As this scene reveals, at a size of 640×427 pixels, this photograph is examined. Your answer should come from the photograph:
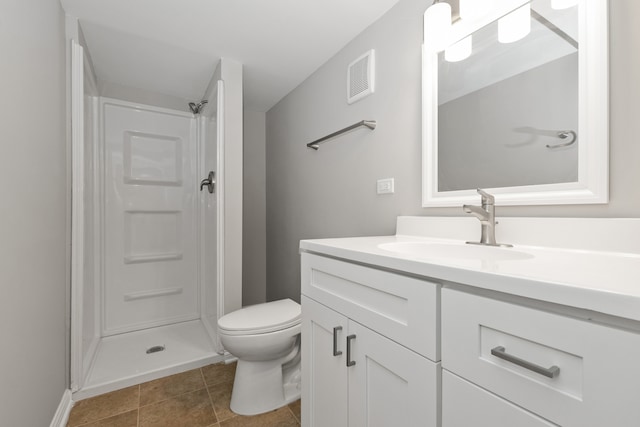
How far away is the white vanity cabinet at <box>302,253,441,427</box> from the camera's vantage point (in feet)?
2.01

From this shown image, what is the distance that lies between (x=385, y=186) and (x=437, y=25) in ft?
2.33

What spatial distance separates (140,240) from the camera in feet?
7.86

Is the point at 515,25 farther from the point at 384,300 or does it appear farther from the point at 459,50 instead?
the point at 384,300

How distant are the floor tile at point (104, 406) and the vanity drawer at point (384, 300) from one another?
4.23ft

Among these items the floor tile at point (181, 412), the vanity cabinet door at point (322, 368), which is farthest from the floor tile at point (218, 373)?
the vanity cabinet door at point (322, 368)

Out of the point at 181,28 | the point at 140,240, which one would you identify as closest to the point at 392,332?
the point at 181,28

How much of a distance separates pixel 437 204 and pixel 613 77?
619 millimetres

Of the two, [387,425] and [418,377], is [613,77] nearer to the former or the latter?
[418,377]

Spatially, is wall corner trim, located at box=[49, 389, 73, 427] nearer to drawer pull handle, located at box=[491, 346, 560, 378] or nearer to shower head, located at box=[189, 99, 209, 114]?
drawer pull handle, located at box=[491, 346, 560, 378]

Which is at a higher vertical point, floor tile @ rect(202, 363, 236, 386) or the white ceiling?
the white ceiling

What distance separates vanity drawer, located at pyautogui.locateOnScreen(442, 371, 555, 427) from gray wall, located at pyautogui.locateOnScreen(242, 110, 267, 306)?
2.36 m

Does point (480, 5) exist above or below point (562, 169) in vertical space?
above

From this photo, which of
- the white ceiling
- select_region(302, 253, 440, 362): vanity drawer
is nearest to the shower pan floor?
select_region(302, 253, 440, 362): vanity drawer

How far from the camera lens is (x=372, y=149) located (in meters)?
1.55
